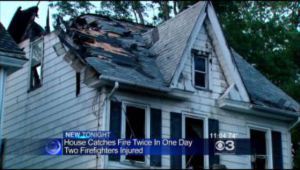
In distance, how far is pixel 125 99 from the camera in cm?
2286

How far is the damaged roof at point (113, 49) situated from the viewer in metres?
23.1

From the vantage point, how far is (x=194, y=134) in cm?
2425

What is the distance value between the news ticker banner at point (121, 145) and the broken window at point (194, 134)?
0.62 ft

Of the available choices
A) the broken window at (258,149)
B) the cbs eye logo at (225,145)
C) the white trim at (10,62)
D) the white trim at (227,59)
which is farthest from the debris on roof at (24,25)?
the broken window at (258,149)

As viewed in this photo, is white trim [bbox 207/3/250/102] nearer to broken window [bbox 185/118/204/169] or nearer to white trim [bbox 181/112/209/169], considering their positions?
white trim [bbox 181/112/209/169]

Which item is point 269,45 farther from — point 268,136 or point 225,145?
point 225,145

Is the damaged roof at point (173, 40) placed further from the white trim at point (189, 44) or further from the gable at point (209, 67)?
the gable at point (209, 67)

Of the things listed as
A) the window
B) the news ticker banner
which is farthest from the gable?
the news ticker banner

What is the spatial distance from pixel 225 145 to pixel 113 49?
4961mm

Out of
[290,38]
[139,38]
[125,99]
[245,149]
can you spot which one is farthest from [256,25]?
[125,99]

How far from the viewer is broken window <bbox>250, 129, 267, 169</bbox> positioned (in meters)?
25.3

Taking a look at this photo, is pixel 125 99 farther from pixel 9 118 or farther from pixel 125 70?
pixel 9 118

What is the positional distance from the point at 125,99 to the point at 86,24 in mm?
5142

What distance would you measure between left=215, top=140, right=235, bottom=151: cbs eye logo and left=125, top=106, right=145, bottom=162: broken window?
2.76 metres
